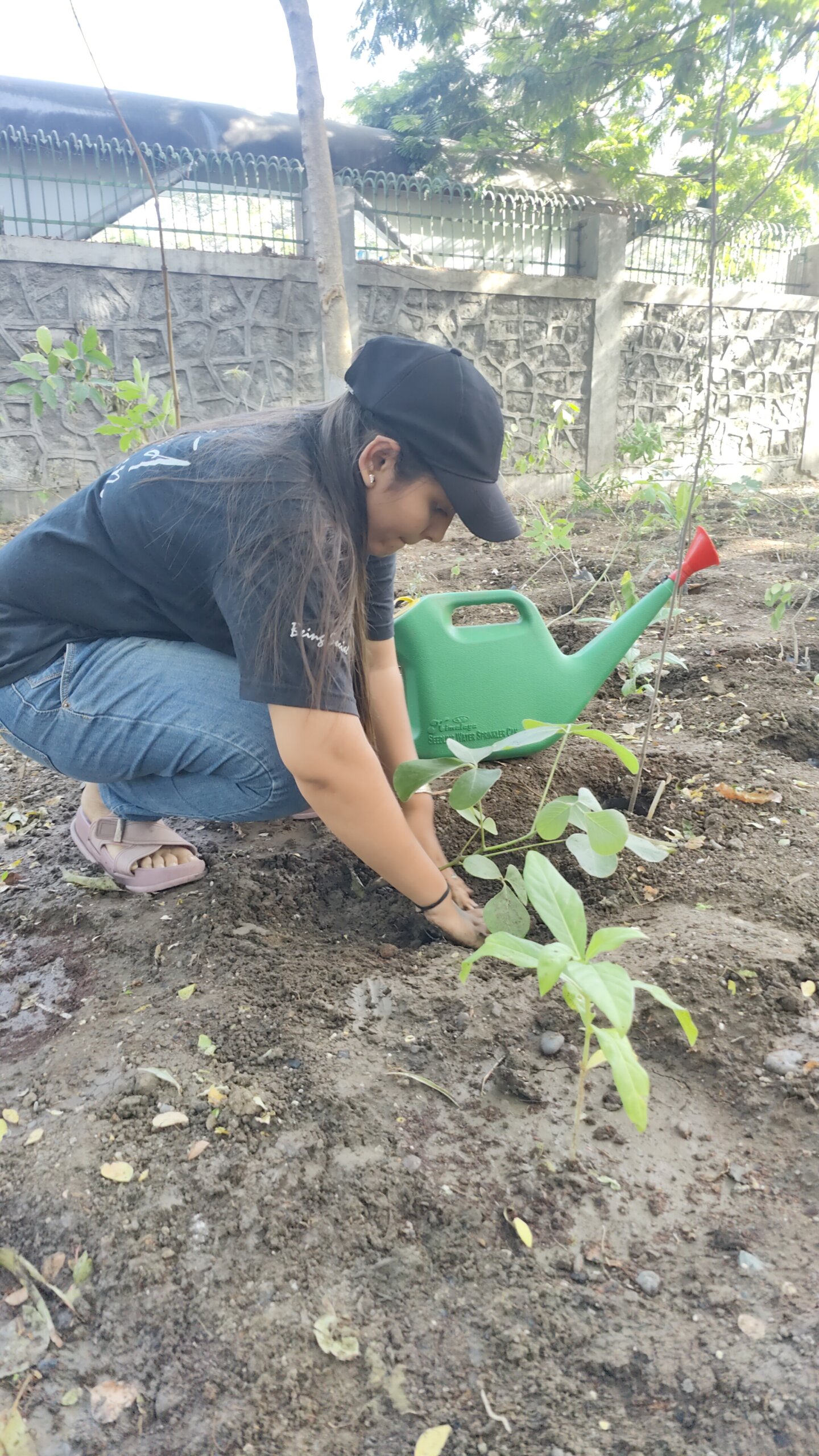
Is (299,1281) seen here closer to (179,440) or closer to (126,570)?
(126,570)

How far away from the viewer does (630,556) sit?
3.99 meters

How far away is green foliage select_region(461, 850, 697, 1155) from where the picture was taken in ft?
2.68

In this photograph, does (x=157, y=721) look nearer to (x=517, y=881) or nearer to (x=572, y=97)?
(x=517, y=881)

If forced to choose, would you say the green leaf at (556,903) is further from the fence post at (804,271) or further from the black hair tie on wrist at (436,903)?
the fence post at (804,271)

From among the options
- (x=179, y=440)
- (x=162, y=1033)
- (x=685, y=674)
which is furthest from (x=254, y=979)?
(x=685, y=674)

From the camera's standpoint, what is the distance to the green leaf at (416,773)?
138 cm

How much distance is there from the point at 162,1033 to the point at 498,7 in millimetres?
10146

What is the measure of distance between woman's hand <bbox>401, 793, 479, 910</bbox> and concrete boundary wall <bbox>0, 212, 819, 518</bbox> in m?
3.14

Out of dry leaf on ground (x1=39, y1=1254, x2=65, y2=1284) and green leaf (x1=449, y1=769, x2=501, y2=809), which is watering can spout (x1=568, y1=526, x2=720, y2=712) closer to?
green leaf (x1=449, y1=769, x2=501, y2=809)

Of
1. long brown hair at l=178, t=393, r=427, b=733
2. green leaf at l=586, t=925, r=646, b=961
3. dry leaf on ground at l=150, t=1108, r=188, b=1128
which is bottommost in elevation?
dry leaf on ground at l=150, t=1108, r=188, b=1128

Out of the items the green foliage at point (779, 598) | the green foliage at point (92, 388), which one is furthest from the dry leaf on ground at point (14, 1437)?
the green foliage at point (779, 598)

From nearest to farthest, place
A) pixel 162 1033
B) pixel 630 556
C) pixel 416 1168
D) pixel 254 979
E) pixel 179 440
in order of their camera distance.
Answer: pixel 416 1168 < pixel 162 1033 < pixel 254 979 < pixel 179 440 < pixel 630 556

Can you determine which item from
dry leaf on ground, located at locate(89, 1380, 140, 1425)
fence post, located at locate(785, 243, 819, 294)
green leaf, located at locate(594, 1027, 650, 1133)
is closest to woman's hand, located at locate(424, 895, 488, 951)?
green leaf, located at locate(594, 1027, 650, 1133)

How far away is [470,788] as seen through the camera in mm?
1354
